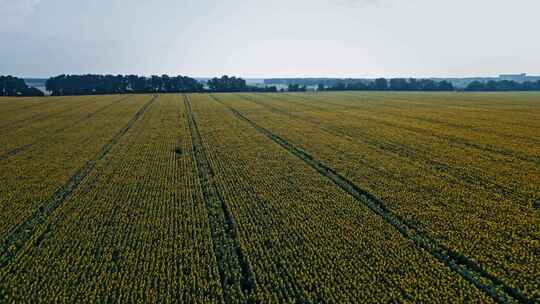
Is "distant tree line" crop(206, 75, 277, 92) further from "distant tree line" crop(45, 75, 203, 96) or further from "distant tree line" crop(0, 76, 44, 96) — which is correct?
"distant tree line" crop(0, 76, 44, 96)

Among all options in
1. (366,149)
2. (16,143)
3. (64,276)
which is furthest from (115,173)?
(366,149)

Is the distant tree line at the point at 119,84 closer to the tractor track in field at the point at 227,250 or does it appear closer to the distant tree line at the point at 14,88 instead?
the distant tree line at the point at 14,88

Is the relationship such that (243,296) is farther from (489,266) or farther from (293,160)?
(293,160)

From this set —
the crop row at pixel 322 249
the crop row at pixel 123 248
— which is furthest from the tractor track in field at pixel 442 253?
the crop row at pixel 123 248

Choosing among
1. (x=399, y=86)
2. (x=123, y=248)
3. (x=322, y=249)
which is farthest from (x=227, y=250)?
(x=399, y=86)

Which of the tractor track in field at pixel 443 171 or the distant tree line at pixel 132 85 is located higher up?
the distant tree line at pixel 132 85
